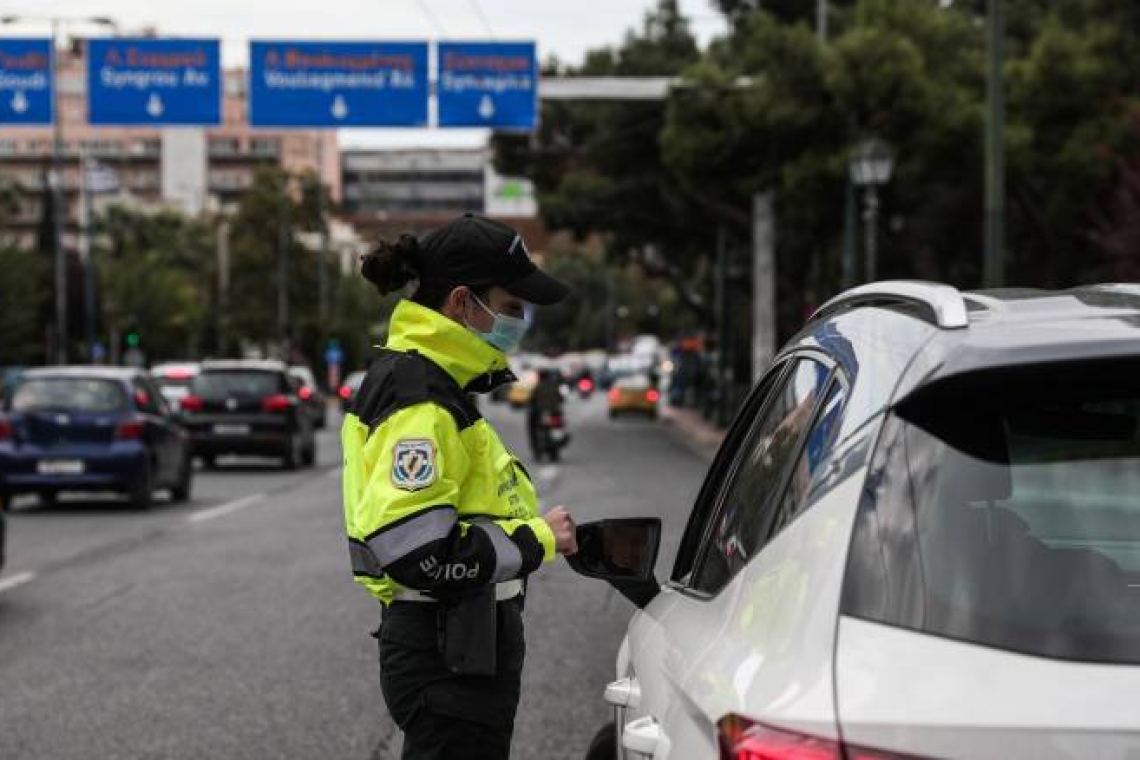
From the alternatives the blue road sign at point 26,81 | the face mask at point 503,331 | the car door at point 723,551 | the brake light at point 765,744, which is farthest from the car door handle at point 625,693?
the blue road sign at point 26,81

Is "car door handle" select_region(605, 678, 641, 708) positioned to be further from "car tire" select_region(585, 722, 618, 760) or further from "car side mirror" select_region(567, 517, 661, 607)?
"car tire" select_region(585, 722, 618, 760)

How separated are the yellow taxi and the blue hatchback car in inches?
→ 1487

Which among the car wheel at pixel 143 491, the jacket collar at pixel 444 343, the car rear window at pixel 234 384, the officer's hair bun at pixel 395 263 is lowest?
the car wheel at pixel 143 491

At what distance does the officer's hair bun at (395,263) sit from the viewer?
12.8 ft

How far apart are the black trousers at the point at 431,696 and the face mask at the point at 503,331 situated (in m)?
0.54

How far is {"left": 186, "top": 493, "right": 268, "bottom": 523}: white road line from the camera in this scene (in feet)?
65.4

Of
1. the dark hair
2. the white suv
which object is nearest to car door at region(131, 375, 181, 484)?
the dark hair

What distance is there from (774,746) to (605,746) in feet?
7.35

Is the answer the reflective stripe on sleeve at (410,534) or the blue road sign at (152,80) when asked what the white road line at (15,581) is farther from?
the blue road sign at (152,80)

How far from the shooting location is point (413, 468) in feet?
11.8

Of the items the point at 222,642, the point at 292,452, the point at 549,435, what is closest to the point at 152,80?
the point at 292,452

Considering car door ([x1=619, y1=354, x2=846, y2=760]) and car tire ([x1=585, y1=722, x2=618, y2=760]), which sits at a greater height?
car door ([x1=619, y1=354, x2=846, y2=760])

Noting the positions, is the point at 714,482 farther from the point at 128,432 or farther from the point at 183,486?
the point at 183,486

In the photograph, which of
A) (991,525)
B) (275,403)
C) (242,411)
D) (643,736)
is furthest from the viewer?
(242,411)
